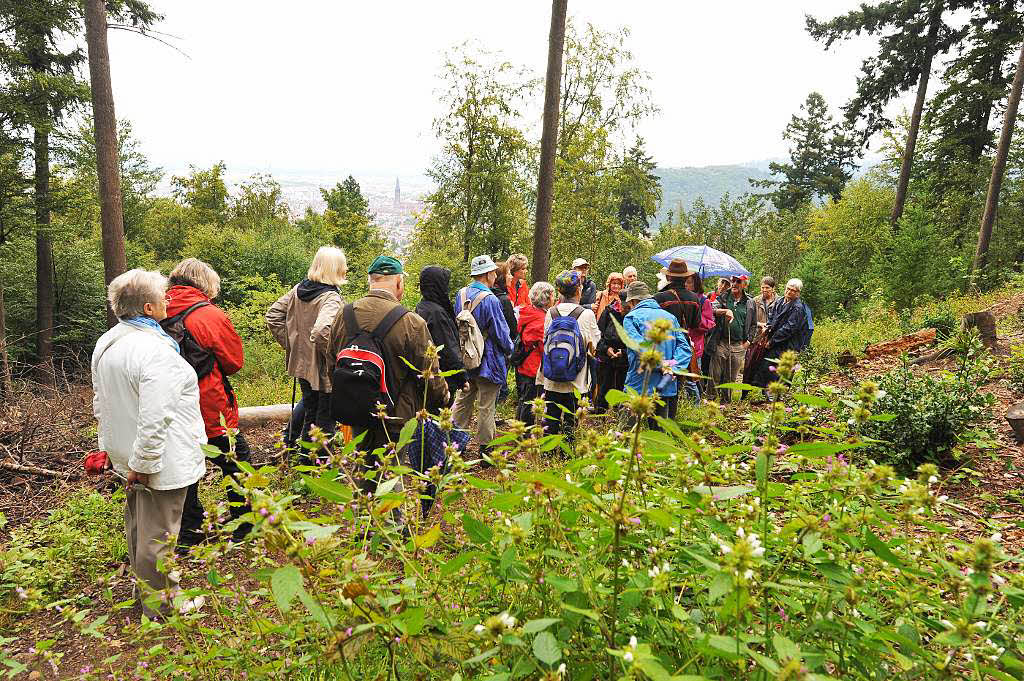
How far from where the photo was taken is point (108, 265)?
27.2 feet

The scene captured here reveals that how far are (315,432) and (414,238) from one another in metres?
25.1

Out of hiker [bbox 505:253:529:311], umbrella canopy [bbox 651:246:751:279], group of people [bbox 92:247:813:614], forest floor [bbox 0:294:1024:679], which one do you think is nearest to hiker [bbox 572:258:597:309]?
hiker [bbox 505:253:529:311]

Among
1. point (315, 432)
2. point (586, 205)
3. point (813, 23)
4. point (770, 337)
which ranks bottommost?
point (770, 337)

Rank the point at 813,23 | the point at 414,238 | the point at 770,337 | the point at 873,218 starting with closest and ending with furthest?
the point at 770,337 < the point at 813,23 < the point at 414,238 < the point at 873,218

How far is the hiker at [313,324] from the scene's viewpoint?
4730 mm

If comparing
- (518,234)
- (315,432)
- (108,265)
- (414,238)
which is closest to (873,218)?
(518,234)

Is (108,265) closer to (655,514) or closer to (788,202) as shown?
(655,514)

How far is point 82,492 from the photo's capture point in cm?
497

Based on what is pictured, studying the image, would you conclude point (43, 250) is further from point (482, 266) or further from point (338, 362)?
point (338, 362)

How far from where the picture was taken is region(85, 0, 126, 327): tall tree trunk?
7.45 meters

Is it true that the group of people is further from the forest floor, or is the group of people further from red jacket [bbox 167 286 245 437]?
the forest floor

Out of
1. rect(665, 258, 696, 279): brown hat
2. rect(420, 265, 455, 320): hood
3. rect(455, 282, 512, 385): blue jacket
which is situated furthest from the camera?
rect(665, 258, 696, 279): brown hat

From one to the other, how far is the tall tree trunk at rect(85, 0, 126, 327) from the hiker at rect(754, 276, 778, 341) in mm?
8451

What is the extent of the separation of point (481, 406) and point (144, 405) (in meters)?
3.30
